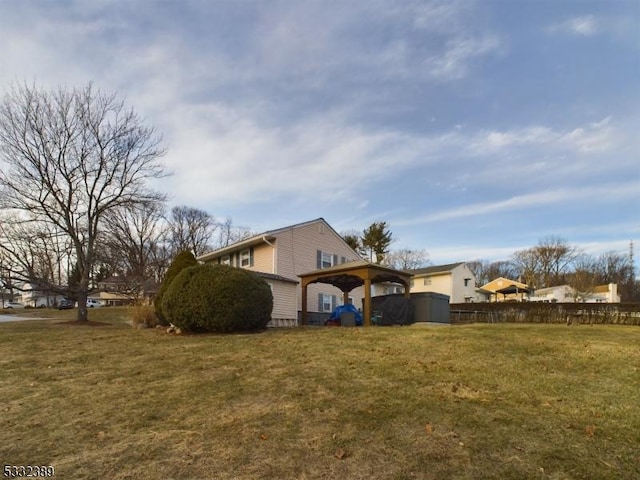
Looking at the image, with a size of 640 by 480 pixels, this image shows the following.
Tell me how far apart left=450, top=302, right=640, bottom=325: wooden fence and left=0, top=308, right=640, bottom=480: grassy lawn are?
43.8 ft

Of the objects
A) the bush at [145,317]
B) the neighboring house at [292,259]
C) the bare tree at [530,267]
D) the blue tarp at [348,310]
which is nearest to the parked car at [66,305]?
the neighboring house at [292,259]

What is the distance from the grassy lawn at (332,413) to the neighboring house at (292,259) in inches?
425

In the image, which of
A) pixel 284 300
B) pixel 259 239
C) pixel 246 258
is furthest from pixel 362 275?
pixel 246 258

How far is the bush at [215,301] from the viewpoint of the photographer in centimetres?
1182

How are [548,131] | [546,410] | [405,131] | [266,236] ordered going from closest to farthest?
[546,410]
[548,131]
[405,131]
[266,236]

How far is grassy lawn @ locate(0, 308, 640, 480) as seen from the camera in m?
3.60

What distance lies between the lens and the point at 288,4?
9.80 metres

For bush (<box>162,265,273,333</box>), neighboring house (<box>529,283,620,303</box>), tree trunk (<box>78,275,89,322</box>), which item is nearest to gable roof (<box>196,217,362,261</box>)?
tree trunk (<box>78,275,89,322</box>)

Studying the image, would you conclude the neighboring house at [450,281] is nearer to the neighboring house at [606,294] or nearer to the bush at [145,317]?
the neighboring house at [606,294]

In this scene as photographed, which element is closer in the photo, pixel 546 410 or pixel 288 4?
pixel 546 410

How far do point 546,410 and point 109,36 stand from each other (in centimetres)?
1191

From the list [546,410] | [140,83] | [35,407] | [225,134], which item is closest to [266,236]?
[225,134]

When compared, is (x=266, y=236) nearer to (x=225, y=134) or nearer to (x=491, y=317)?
(x=225, y=134)

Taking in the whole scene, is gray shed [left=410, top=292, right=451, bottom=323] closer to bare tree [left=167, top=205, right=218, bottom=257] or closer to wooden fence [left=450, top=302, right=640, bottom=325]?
wooden fence [left=450, top=302, right=640, bottom=325]
